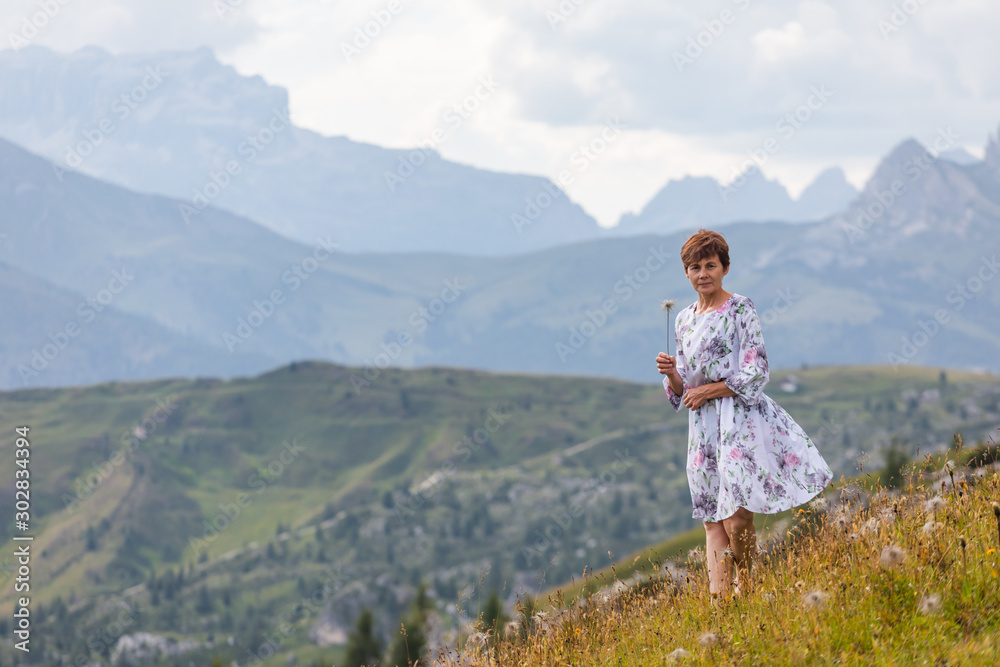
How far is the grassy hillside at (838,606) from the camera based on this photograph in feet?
21.4

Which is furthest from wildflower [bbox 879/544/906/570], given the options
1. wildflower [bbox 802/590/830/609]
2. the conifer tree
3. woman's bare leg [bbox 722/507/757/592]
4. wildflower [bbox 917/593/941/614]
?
the conifer tree

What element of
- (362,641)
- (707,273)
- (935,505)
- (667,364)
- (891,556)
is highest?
(362,641)

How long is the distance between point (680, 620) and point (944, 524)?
220 centimetres

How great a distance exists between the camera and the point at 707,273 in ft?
29.8

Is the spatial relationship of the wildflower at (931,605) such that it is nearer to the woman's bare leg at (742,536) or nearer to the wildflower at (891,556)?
the wildflower at (891,556)

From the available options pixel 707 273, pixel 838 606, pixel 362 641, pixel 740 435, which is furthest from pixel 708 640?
pixel 362 641

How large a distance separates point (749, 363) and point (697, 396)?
0.60 meters

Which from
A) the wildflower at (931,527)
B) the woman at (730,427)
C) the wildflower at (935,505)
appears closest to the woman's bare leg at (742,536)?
the woman at (730,427)

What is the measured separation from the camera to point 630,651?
777 cm

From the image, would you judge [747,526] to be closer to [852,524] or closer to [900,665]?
[852,524]

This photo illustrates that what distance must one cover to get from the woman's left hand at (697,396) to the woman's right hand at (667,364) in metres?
0.28

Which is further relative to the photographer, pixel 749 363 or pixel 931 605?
pixel 749 363

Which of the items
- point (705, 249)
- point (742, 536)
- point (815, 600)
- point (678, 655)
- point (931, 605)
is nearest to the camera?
point (931, 605)

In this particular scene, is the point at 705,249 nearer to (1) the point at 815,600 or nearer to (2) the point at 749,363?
(2) the point at 749,363
